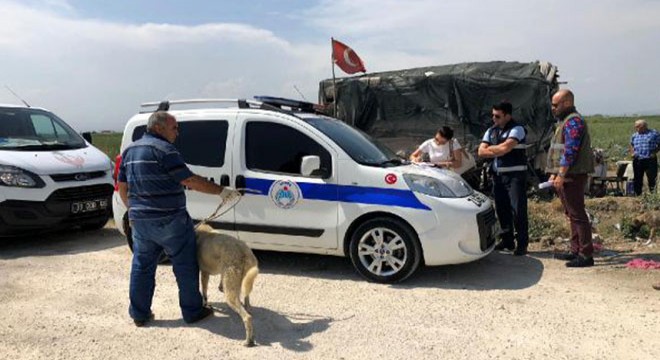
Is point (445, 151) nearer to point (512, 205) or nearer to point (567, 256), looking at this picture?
point (512, 205)

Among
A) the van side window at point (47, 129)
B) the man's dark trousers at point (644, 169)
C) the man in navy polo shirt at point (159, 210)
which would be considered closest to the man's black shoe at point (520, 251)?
the man in navy polo shirt at point (159, 210)

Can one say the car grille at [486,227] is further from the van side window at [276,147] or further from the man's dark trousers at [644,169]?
the man's dark trousers at [644,169]

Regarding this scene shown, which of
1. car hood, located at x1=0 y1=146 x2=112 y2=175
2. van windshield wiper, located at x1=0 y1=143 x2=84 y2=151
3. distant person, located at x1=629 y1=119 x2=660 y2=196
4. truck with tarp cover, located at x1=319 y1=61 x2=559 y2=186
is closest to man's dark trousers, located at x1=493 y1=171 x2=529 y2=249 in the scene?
truck with tarp cover, located at x1=319 y1=61 x2=559 y2=186

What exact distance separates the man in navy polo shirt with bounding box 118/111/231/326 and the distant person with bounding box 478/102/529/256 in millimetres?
3553

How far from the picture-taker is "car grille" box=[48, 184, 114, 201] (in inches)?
286

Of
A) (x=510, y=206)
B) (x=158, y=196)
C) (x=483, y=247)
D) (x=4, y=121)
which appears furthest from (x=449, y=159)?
(x=4, y=121)

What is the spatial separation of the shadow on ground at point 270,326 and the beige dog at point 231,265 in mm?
181

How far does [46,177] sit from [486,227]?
538 cm

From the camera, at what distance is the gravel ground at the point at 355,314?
4.07 metres

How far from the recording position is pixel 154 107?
21.5 feet

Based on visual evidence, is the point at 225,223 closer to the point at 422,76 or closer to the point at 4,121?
the point at 4,121

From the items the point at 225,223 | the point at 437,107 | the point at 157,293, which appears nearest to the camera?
the point at 157,293

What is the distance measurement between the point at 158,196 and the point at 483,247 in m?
3.17

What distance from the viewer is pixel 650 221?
286 inches
